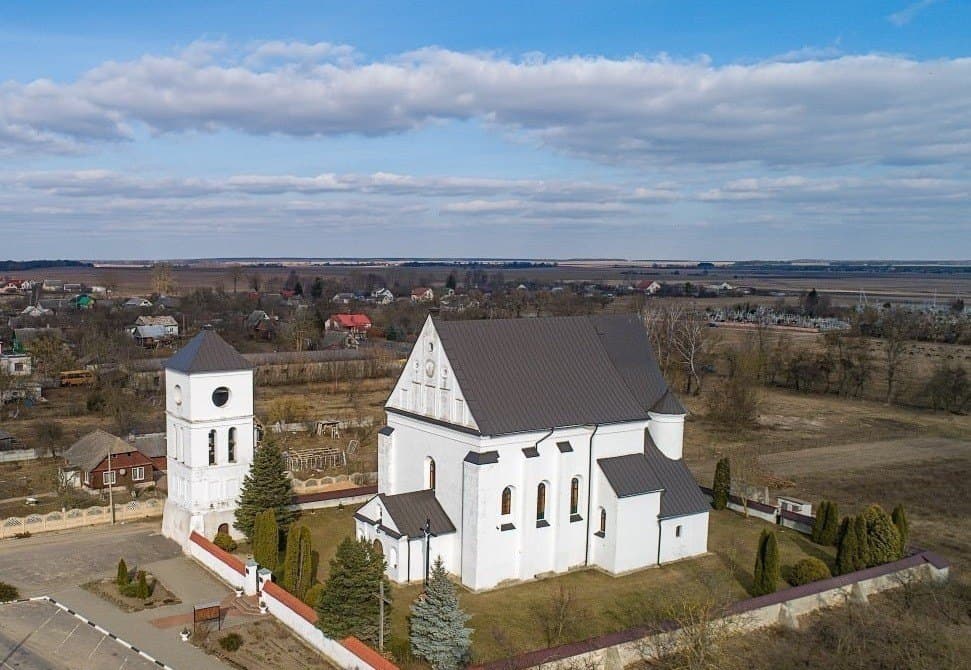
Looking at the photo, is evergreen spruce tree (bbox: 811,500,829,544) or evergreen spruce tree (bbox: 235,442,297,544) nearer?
evergreen spruce tree (bbox: 235,442,297,544)

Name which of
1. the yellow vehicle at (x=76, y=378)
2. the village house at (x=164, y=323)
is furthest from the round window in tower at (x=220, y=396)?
the village house at (x=164, y=323)

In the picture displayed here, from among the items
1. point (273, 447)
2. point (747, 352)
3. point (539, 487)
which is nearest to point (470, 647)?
point (539, 487)

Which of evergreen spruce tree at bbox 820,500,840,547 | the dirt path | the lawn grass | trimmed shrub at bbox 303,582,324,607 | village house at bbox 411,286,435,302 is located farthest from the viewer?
village house at bbox 411,286,435,302

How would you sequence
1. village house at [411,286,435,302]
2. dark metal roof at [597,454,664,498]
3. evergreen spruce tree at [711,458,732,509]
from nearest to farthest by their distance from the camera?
dark metal roof at [597,454,664,498]
evergreen spruce tree at [711,458,732,509]
village house at [411,286,435,302]

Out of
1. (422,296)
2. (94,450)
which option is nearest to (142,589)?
(94,450)

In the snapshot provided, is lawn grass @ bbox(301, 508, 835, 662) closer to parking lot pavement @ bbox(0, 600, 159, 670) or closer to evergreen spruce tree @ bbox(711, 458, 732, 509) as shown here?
evergreen spruce tree @ bbox(711, 458, 732, 509)

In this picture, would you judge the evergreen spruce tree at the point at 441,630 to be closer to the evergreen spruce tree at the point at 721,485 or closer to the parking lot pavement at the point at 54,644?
the parking lot pavement at the point at 54,644

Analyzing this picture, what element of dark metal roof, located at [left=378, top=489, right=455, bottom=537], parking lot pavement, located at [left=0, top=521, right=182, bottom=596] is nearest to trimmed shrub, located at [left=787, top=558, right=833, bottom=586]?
dark metal roof, located at [left=378, top=489, right=455, bottom=537]

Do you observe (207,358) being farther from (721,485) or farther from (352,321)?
(352,321)
